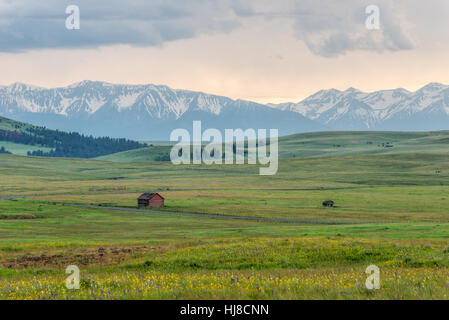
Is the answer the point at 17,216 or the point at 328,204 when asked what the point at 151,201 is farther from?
the point at 328,204

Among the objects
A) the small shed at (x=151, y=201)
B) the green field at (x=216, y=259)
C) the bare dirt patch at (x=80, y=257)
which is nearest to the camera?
the green field at (x=216, y=259)

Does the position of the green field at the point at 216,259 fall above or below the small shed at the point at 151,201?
below

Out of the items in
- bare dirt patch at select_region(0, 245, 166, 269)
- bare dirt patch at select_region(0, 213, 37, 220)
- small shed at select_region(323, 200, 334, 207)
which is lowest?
bare dirt patch at select_region(0, 245, 166, 269)

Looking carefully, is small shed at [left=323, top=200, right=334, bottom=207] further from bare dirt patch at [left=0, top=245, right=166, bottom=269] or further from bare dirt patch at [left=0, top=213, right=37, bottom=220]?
bare dirt patch at [left=0, top=245, right=166, bottom=269]

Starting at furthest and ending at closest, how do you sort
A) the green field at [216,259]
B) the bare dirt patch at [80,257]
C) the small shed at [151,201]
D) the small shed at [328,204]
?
the small shed at [328,204] → the small shed at [151,201] → the bare dirt patch at [80,257] → the green field at [216,259]

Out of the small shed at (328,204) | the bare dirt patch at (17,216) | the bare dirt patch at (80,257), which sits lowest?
the bare dirt patch at (80,257)

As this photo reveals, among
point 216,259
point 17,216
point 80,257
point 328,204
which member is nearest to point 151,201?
point 17,216

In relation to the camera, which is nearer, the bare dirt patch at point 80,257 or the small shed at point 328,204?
the bare dirt patch at point 80,257

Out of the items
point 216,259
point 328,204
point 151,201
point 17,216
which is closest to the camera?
point 216,259

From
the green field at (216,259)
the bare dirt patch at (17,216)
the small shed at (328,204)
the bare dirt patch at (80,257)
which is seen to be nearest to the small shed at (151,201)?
the green field at (216,259)

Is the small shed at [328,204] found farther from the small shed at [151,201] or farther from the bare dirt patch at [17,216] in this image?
the bare dirt patch at [17,216]

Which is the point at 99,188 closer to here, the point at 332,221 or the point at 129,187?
the point at 129,187

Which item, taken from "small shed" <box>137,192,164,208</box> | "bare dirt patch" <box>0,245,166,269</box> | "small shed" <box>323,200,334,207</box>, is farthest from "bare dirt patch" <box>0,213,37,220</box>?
"small shed" <box>323,200,334,207</box>
